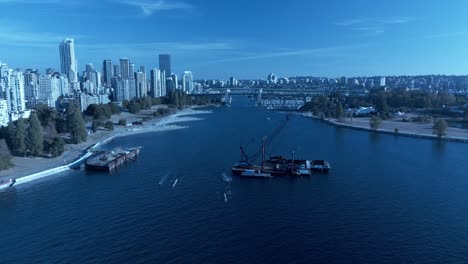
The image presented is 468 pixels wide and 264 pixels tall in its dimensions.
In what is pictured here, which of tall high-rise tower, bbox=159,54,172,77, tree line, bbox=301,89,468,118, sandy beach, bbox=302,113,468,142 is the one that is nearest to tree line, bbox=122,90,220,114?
tree line, bbox=301,89,468,118

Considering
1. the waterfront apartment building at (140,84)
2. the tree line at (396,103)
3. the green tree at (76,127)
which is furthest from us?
the waterfront apartment building at (140,84)

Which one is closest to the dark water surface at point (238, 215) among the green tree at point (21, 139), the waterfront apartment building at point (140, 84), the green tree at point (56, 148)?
the green tree at point (56, 148)

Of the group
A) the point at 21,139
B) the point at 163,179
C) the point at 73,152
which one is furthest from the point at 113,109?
the point at 163,179

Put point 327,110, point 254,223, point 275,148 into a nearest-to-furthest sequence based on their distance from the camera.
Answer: point 254,223 < point 275,148 < point 327,110

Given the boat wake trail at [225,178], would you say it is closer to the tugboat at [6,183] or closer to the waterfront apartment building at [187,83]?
the tugboat at [6,183]

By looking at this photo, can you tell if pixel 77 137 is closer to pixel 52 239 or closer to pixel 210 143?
pixel 210 143

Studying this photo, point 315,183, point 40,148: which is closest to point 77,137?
point 40,148
